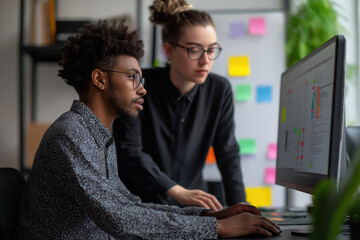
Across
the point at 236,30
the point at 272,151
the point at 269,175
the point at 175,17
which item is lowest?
the point at 269,175

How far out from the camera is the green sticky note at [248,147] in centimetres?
273

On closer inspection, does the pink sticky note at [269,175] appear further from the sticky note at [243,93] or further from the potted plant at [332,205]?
the potted plant at [332,205]

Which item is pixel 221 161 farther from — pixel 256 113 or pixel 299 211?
pixel 256 113

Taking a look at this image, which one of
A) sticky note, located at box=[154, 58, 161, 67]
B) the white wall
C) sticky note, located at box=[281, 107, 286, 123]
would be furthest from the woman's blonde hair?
the white wall

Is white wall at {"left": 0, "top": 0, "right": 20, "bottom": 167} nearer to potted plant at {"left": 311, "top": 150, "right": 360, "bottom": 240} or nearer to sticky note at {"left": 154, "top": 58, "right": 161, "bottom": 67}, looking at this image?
A: sticky note at {"left": 154, "top": 58, "right": 161, "bottom": 67}

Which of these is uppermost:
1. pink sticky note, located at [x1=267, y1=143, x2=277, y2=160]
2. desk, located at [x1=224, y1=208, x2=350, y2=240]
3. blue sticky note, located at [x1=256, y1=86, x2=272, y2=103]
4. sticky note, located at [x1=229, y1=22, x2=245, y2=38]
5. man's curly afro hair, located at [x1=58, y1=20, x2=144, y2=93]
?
sticky note, located at [x1=229, y1=22, x2=245, y2=38]

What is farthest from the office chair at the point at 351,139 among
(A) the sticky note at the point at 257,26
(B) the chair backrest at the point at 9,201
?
(A) the sticky note at the point at 257,26

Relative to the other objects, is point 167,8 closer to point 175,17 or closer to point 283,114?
point 175,17

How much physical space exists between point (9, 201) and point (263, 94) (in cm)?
205

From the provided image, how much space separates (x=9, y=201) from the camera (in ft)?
3.35

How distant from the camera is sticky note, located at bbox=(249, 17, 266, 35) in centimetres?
280

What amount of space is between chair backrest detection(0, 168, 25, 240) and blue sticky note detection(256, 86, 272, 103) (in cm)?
196

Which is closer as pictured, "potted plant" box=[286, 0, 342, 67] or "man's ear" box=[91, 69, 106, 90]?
"man's ear" box=[91, 69, 106, 90]

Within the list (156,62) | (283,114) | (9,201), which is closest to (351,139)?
(283,114)
